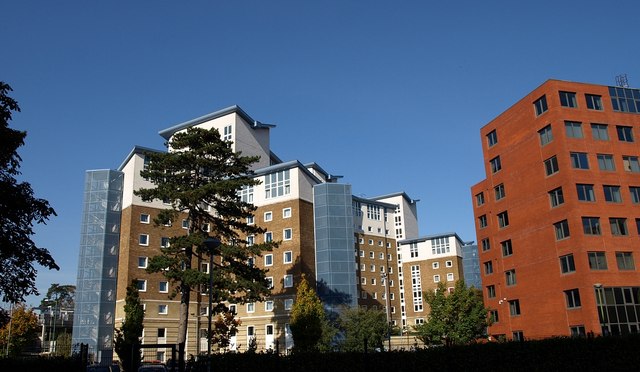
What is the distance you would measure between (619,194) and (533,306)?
1236 centimetres

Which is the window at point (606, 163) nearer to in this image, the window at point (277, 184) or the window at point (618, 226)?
the window at point (618, 226)

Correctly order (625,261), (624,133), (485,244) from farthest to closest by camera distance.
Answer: (485,244), (624,133), (625,261)

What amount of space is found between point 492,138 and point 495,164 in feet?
9.66

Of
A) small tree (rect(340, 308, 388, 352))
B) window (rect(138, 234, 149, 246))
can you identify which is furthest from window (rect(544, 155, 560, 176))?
window (rect(138, 234, 149, 246))

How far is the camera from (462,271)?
112 meters

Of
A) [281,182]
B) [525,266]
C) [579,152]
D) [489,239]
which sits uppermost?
[281,182]

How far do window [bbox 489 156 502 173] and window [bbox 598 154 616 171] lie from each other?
423 inches

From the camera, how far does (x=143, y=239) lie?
71.1 metres

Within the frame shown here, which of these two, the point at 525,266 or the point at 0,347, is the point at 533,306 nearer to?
the point at 525,266

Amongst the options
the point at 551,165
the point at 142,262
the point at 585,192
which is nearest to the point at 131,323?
the point at 142,262

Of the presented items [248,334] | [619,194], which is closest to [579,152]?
[619,194]

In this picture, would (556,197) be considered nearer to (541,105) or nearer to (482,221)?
(541,105)

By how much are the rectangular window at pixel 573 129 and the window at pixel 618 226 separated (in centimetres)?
779

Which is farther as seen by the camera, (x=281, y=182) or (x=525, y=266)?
(x=281, y=182)
